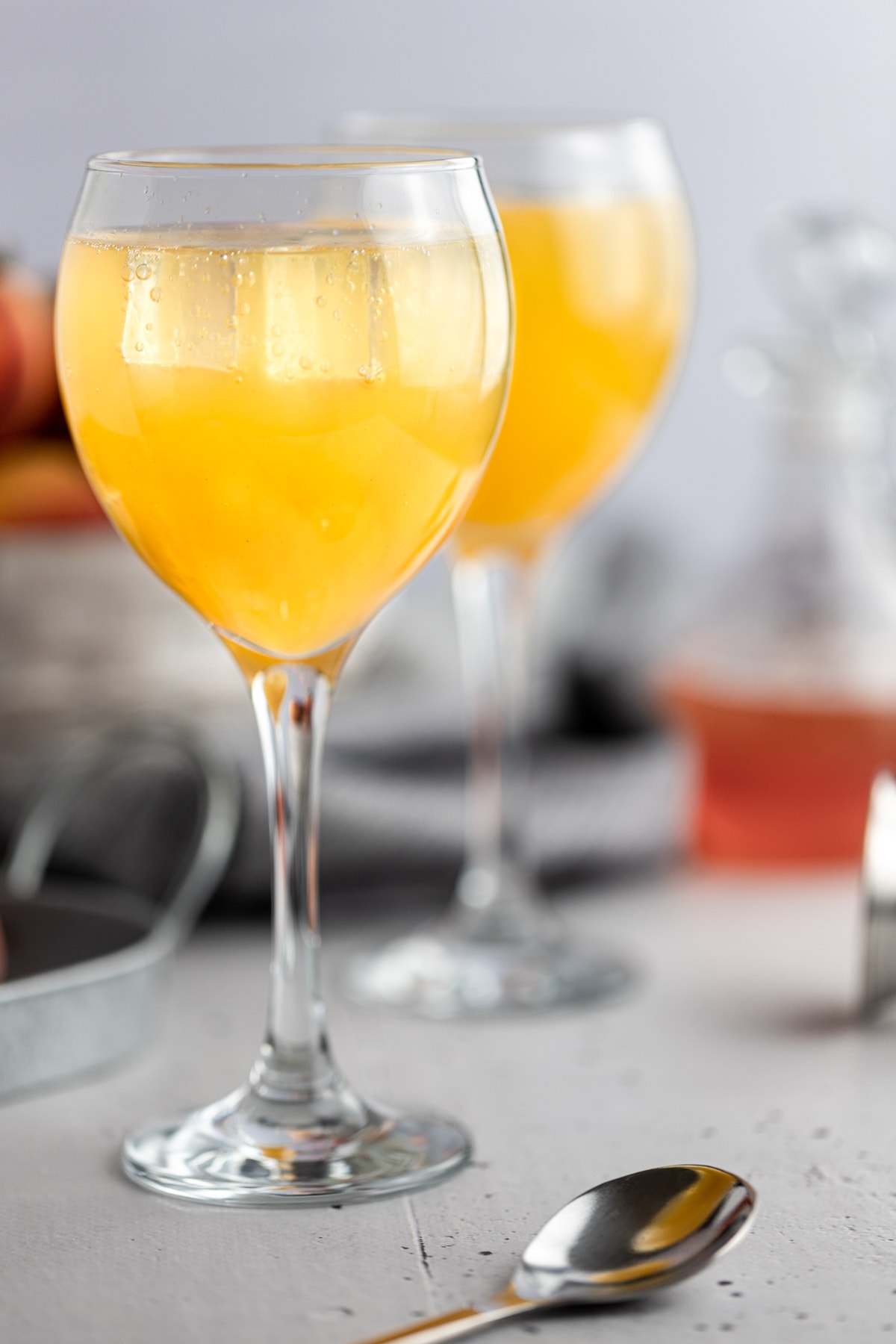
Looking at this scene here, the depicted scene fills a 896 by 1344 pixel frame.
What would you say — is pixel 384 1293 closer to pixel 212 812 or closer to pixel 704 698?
pixel 212 812

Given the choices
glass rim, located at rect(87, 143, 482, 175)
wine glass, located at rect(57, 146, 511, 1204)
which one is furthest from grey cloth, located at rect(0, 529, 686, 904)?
glass rim, located at rect(87, 143, 482, 175)

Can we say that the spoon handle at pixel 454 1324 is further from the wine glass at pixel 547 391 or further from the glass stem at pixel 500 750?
the glass stem at pixel 500 750

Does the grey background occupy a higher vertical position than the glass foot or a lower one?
higher

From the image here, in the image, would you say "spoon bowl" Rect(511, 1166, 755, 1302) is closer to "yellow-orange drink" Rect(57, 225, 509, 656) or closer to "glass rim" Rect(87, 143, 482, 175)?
"yellow-orange drink" Rect(57, 225, 509, 656)

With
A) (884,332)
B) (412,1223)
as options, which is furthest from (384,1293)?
(884,332)

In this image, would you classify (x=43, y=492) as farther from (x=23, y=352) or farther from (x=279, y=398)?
(x=279, y=398)

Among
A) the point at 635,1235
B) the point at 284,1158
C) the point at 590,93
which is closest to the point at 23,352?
the point at 284,1158

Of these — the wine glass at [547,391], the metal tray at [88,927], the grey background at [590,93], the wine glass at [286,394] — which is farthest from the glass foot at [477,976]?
the grey background at [590,93]
